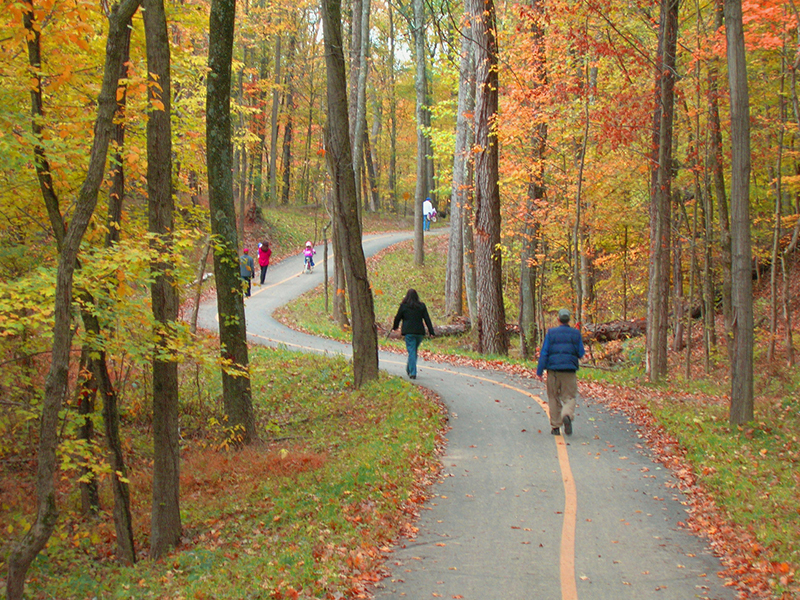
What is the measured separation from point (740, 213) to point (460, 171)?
14.7 meters

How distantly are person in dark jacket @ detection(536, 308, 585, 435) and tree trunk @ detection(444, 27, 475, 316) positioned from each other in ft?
28.9

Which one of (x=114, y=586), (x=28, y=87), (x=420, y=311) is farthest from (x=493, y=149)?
(x=114, y=586)

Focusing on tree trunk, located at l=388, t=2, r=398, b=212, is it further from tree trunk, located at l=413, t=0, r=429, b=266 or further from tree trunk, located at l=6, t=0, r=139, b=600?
tree trunk, located at l=6, t=0, r=139, b=600

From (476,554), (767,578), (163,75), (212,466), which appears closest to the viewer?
(767,578)

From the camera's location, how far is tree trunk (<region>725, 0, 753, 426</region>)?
385 inches

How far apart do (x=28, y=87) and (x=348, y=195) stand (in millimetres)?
7045

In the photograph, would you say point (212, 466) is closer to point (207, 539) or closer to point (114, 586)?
point (207, 539)

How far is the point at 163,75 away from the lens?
7.23 metres

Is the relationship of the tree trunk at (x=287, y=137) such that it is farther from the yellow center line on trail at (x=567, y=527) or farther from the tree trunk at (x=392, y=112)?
the yellow center line on trail at (x=567, y=527)

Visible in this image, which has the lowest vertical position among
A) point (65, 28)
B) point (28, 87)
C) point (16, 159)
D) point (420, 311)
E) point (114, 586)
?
point (114, 586)

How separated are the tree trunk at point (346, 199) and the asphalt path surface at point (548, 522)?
7.76ft

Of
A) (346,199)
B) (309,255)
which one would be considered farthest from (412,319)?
(309,255)

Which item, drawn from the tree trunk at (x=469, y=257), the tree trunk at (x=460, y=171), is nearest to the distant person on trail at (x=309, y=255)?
the tree trunk at (x=460, y=171)

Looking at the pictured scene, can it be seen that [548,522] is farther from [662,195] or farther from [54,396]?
[662,195]
